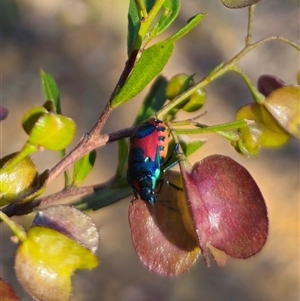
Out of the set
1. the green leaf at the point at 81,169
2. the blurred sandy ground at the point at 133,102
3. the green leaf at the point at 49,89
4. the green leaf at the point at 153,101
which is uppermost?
the green leaf at the point at 49,89

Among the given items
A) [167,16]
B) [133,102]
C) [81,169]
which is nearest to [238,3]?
[167,16]

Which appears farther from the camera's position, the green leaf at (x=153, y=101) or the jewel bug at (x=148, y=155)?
the green leaf at (x=153, y=101)

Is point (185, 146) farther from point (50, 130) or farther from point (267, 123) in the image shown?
point (50, 130)

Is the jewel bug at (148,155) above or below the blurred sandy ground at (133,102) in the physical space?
above

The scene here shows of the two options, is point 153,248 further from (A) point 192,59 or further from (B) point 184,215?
(A) point 192,59

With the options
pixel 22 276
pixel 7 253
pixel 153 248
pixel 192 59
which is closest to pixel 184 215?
pixel 153 248

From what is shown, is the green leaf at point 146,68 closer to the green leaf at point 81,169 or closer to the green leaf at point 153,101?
the green leaf at point 81,169

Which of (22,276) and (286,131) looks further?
(286,131)

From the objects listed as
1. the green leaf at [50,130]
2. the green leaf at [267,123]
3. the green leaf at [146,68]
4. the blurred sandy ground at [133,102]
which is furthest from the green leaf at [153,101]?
the blurred sandy ground at [133,102]
